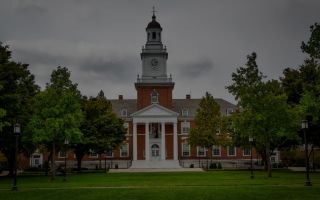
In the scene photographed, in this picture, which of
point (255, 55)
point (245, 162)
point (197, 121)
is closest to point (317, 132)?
point (255, 55)

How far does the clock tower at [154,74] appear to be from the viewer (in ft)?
268

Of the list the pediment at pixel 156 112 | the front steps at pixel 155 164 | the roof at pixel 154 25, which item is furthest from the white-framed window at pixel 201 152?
the roof at pixel 154 25

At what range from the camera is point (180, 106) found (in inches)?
3573

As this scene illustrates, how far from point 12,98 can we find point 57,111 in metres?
4.25

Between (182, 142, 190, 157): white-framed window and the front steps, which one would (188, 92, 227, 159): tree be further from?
(182, 142, 190, 157): white-framed window

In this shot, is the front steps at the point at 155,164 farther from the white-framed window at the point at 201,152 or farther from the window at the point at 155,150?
the white-framed window at the point at 201,152

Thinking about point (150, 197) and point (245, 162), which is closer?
point (150, 197)

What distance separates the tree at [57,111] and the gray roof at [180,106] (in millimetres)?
45792

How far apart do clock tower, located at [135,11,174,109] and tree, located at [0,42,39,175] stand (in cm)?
3305

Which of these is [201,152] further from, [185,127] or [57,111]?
[57,111]

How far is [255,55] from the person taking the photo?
45.1m

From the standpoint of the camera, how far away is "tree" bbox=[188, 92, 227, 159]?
7050cm

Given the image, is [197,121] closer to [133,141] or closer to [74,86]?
[133,141]

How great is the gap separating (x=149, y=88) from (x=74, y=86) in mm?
37888
